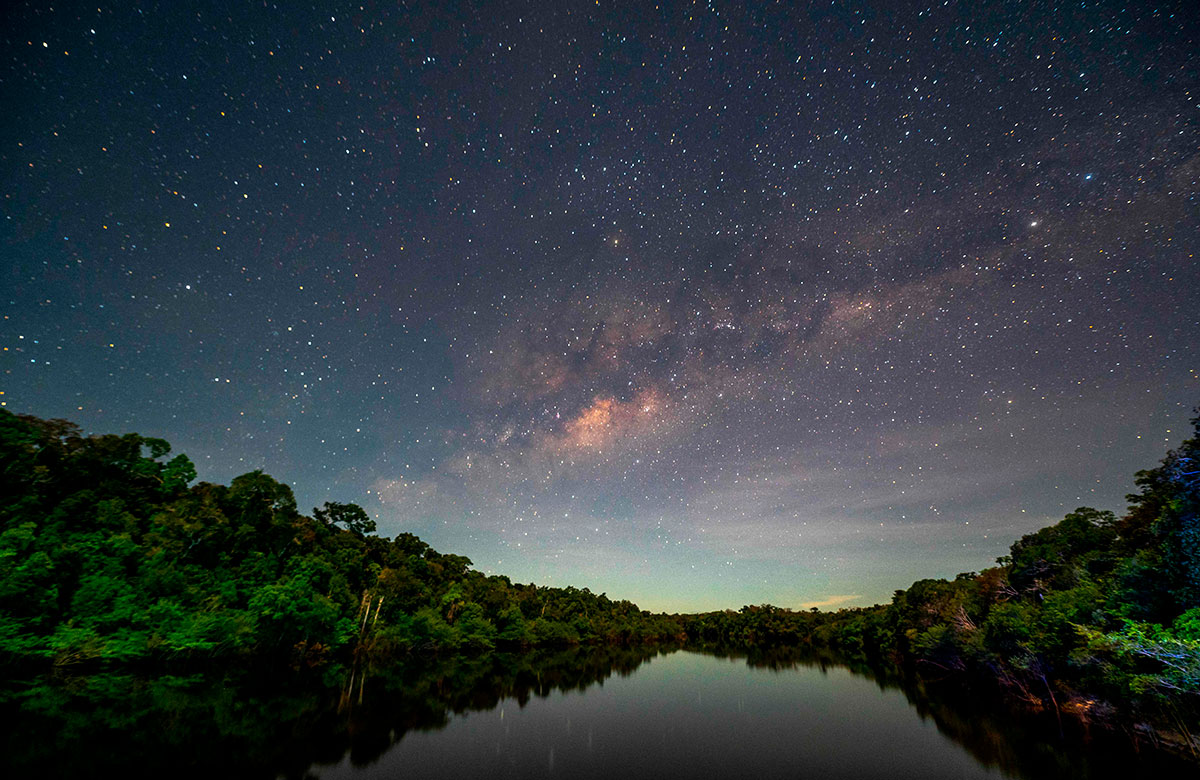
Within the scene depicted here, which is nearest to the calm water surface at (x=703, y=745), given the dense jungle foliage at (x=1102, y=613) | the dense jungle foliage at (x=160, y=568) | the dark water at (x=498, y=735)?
the dark water at (x=498, y=735)

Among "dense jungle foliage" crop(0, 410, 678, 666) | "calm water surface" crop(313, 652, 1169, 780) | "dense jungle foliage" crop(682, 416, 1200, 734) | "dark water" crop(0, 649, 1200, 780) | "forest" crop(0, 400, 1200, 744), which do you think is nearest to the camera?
"dark water" crop(0, 649, 1200, 780)

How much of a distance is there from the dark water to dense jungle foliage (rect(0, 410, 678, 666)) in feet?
11.0

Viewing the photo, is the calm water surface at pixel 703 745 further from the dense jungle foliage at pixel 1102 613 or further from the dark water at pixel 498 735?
the dense jungle foliage at pixel 1102 613

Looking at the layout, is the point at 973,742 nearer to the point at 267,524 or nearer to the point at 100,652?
the point at 100,652

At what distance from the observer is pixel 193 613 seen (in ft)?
85.1

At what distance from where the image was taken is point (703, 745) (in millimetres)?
15797

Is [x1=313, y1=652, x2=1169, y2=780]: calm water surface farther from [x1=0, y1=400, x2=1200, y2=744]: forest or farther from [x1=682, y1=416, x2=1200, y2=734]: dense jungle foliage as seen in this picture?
[x1=0, y1=400, x2=1200, y2=744]: forest

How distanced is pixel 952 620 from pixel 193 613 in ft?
185

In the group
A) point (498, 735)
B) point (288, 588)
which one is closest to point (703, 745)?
point (498, 735)

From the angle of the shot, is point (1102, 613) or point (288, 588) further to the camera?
point (288, 588)

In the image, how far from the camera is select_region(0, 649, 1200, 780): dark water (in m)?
11.0

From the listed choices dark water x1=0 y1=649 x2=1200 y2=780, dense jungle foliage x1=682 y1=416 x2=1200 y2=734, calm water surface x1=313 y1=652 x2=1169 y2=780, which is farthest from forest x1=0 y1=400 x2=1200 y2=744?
calm water surface x1=313 y1=652 x2=1169 y2=780

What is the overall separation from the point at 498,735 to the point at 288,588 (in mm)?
24075

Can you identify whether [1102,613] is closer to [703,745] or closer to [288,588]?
[703,745]
